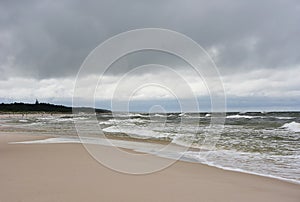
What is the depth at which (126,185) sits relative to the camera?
5.21m

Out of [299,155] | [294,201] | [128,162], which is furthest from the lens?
[299,155]

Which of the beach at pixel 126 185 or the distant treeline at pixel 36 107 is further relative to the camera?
the distant treeline at pixel 36 107

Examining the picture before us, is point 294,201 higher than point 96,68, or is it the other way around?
point 96,68

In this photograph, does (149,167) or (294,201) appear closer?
(294,201)

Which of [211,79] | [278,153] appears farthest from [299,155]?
[211,79]

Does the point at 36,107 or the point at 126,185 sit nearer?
the point at 126,185

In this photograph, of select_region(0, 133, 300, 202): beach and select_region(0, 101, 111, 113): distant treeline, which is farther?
select_region(0, 101, 111, 113): distant treeline

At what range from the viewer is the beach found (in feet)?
14.9

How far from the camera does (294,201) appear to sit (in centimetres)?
470

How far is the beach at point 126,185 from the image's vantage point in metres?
4.55

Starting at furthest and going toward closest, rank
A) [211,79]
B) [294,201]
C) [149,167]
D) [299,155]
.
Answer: [299,155], [211,79], [149,167], [294,201]

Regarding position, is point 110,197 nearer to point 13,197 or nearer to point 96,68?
point 13,197

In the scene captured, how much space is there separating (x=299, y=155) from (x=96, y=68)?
725 cm

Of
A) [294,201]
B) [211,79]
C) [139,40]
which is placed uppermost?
[139,40]
